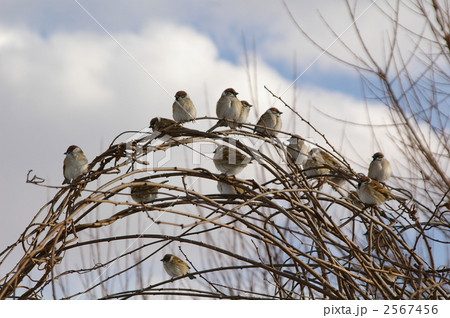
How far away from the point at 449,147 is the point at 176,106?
2.14 meters

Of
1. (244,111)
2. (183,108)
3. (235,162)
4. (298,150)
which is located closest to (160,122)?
(183,108)

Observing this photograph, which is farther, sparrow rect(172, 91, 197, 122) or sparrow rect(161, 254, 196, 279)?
sparrow rect(161, 254, 196, 279)

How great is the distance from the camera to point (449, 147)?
11.7 ft

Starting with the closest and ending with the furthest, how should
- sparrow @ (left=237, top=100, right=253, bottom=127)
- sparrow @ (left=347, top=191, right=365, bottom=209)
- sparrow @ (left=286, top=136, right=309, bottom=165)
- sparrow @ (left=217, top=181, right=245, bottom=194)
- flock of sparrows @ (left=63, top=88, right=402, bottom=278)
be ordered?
flock of sparrows @ (left=63, top=88, right=402, bottom=278) < sparrow @ (left=347, top=191, right=365, bottom=209) < sparrow @ (left=217, top=181, right=245, bottom=194) < sparrow @ (left=286, top=136, right=309, bottom=165) < sparrow @ (left=237, top=100, right=253, bottom=127)

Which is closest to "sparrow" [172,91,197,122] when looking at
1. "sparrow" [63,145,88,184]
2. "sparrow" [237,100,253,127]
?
"sparrow" [237,100,253,127]

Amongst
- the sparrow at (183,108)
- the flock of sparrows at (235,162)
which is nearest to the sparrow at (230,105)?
the flock of sparrows at (235,162)

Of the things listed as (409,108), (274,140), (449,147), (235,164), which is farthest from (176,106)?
(449,147)

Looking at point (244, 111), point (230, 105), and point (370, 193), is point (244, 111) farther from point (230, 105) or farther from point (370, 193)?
point (370, 193)

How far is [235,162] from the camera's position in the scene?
138 inches

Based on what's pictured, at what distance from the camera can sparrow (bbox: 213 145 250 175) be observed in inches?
138

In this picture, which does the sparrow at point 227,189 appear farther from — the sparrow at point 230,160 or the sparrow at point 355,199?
the sparrow at point 355,199

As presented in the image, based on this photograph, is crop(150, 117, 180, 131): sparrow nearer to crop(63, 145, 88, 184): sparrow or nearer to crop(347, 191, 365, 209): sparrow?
crop(63, 145, 88, 184): sparrow

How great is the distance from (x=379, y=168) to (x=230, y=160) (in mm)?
1042

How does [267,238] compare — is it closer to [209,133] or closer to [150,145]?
[209,133]
